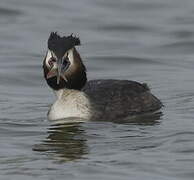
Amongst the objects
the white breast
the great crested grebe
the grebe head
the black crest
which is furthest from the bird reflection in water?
the black crest

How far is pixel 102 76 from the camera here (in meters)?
22.8

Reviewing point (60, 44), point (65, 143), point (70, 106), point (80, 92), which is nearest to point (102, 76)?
point (80, 92)

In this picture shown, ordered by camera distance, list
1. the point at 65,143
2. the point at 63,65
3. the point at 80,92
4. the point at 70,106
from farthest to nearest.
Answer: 1. the point at 80,92
2. the point at 70,106
3. the point at 63,65
4. the point at 65,143

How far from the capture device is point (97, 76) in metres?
22.9

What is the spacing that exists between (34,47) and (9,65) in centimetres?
217

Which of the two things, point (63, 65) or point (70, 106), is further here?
point (70, 106)

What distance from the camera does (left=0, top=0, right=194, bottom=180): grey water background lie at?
49.6ft

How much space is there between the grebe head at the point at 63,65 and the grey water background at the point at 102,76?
26.9 inches

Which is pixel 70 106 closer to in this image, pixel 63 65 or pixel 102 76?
pixel 63 65

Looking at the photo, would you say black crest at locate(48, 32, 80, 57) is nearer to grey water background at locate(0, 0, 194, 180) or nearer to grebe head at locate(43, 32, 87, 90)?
grebe head at locate(43, 32, 87, 90)

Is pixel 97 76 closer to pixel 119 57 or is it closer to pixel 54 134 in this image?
pixel 119 57

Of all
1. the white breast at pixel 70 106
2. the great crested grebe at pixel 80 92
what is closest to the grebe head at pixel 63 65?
the great crested grebe at pixel 80 92

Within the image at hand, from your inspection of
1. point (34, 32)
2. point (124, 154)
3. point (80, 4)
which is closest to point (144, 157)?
point (124, 154)

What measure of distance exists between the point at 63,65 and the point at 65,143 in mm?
1467
